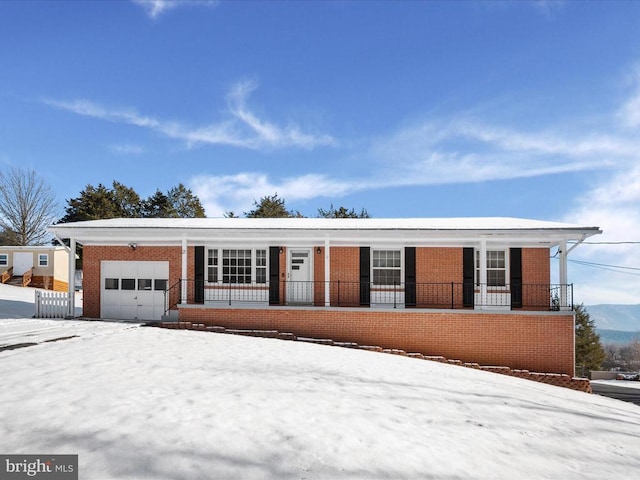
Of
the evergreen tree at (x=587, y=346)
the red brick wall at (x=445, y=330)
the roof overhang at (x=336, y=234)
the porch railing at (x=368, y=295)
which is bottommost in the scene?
the evergreen tree at (x=587, y=346)

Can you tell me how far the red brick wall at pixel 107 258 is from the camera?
1548 centimetres

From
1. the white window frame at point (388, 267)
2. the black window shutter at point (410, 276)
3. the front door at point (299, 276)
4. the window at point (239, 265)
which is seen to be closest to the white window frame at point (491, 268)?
the black window shutter at point (410, 276)

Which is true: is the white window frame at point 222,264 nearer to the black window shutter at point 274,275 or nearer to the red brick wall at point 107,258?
the black window shutter at point 274,275

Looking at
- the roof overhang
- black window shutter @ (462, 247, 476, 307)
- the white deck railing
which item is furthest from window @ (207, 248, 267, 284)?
black window shutter @ (462, 247, 476, 307)

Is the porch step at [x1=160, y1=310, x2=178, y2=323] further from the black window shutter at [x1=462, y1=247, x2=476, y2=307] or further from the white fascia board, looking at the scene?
the black window shutter at [x1=462, y1=247, x2=476, y2=307]

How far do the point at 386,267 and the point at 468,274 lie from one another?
2966mm

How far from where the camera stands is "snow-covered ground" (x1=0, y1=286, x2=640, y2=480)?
3.86 m

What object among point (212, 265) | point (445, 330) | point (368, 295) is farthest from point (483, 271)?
point (212, 265)

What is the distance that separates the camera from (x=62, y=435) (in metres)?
4.18

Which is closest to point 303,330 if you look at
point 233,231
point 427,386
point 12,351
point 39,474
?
point 233,231

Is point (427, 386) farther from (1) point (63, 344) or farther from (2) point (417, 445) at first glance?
(1) point (63, 344)

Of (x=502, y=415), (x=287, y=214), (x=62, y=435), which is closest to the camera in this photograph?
(x=62, y=435)

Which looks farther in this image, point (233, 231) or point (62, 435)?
point (233, 231)

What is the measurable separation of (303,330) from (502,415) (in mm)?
8144
